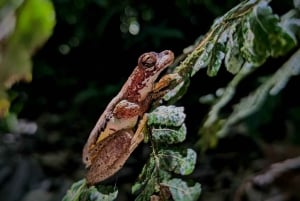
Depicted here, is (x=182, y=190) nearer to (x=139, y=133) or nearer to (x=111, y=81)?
(x=139, y=133)

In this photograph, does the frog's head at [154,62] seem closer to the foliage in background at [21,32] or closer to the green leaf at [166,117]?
the green leaf at [166,117]

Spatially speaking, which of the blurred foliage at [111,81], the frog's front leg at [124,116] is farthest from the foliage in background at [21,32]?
the blurred foliage at [111,81]

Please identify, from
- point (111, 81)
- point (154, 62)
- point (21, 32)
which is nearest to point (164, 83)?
point (154, 62)

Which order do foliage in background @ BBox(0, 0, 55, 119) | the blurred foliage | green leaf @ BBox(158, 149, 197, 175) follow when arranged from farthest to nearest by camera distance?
the blurred foliage
green leaf @ BBox(158, 149, 197, 175)
foliage in background @ BBox(0, 0, 55, 119)

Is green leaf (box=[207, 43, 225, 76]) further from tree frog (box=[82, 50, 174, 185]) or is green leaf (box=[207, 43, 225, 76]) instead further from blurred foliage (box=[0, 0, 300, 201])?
blurred foliage (box=[0, 0, 300, 201])

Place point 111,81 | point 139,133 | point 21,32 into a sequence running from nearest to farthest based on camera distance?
point 21,32
point 139,133
point 111,81

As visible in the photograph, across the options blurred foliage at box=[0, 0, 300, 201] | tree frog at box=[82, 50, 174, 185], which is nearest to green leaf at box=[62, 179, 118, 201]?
tree frog at box=[82, 50, 174, 185]

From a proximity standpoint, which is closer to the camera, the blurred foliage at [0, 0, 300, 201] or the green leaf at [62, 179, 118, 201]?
the green leaf at [62, 179, 118, 201]
